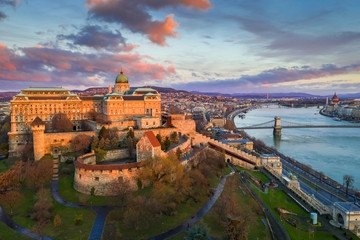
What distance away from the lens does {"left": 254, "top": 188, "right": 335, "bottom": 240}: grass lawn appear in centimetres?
1414

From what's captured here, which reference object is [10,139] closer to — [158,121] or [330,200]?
[158,121]

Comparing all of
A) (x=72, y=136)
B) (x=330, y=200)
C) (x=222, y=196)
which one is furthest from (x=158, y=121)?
(x=330, y=200)

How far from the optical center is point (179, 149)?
75.3 feet

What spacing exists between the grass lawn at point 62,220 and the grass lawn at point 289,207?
38.1ft

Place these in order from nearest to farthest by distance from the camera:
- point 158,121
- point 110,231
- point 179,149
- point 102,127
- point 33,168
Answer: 1. point 110,231
2. point 33,168
3. point 179,149
4. point 102,127
5. point 158,121

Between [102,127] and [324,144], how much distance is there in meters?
39.6

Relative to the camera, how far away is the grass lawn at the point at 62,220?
13.2 metres

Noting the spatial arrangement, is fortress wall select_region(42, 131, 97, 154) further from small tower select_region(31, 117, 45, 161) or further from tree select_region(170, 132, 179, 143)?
tree select_region(170, 132, 179, 143)

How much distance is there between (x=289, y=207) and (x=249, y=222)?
4.93 meters

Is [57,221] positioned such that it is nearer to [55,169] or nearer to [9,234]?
[9,234]

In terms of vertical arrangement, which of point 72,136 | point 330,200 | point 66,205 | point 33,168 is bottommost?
point 330,200

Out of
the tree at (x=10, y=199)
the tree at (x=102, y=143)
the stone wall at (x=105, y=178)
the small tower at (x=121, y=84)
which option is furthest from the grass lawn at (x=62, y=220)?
the small tower at (x=121, y=84)

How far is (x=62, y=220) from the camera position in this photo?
47.6 feet

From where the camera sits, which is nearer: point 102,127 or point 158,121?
point 102,127
